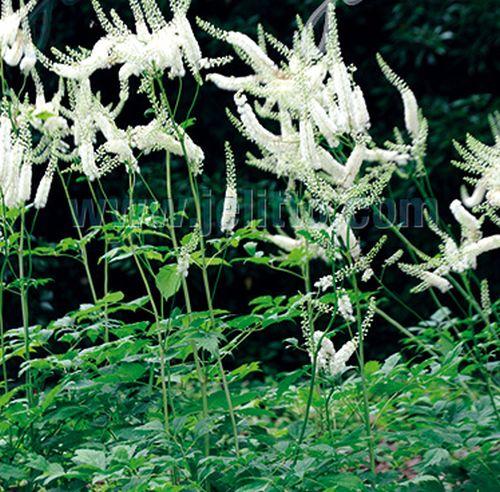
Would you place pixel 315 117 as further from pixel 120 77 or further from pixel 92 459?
pixel 92 459

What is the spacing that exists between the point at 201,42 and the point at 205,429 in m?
4.53

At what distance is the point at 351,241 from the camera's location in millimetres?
2193

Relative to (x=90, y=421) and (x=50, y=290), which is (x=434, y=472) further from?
(x=50, y=290)

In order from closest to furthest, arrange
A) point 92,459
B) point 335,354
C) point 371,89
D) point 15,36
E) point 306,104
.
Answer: point 92,459
point 306,104
point 335,354
point 15,36
point 371,89

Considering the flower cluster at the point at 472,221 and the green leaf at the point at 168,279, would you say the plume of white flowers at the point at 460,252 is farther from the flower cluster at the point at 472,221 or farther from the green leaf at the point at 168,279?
the green leaf at the point at 168,279

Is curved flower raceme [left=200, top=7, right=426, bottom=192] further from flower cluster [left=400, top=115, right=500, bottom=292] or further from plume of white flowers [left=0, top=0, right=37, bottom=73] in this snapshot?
plume of white flowers [left=0, top=0, right=37, bottom=73]

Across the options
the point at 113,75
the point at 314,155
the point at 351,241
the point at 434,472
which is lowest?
the point at 434,472

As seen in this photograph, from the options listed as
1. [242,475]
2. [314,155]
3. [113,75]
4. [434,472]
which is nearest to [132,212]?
[314,155]

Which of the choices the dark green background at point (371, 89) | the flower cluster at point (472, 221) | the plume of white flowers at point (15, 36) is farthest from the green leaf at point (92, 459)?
the dark green background at point (371, 89)

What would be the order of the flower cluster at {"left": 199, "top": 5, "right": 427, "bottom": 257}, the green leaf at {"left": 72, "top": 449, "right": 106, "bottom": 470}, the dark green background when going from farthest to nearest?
the dark green background, the flower cluster at {"left": 199, "top": 5, "right": 427, "bottom": 257}, the green leaf at {"left": 72, "top": 449, "right": 106, "bottom": 470}

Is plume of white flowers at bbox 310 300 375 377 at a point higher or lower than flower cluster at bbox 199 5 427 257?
lower

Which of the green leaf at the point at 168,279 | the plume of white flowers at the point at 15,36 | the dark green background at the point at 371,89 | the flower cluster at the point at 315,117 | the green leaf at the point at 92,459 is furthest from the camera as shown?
the dark green background at the point at 371,89

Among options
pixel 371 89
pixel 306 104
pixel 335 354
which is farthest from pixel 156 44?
pixel 371 89

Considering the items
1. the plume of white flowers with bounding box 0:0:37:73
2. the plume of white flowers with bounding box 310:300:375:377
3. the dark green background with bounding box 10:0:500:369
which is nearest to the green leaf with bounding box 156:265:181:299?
the plume of white flowers with bounding box 310:300:375:377
